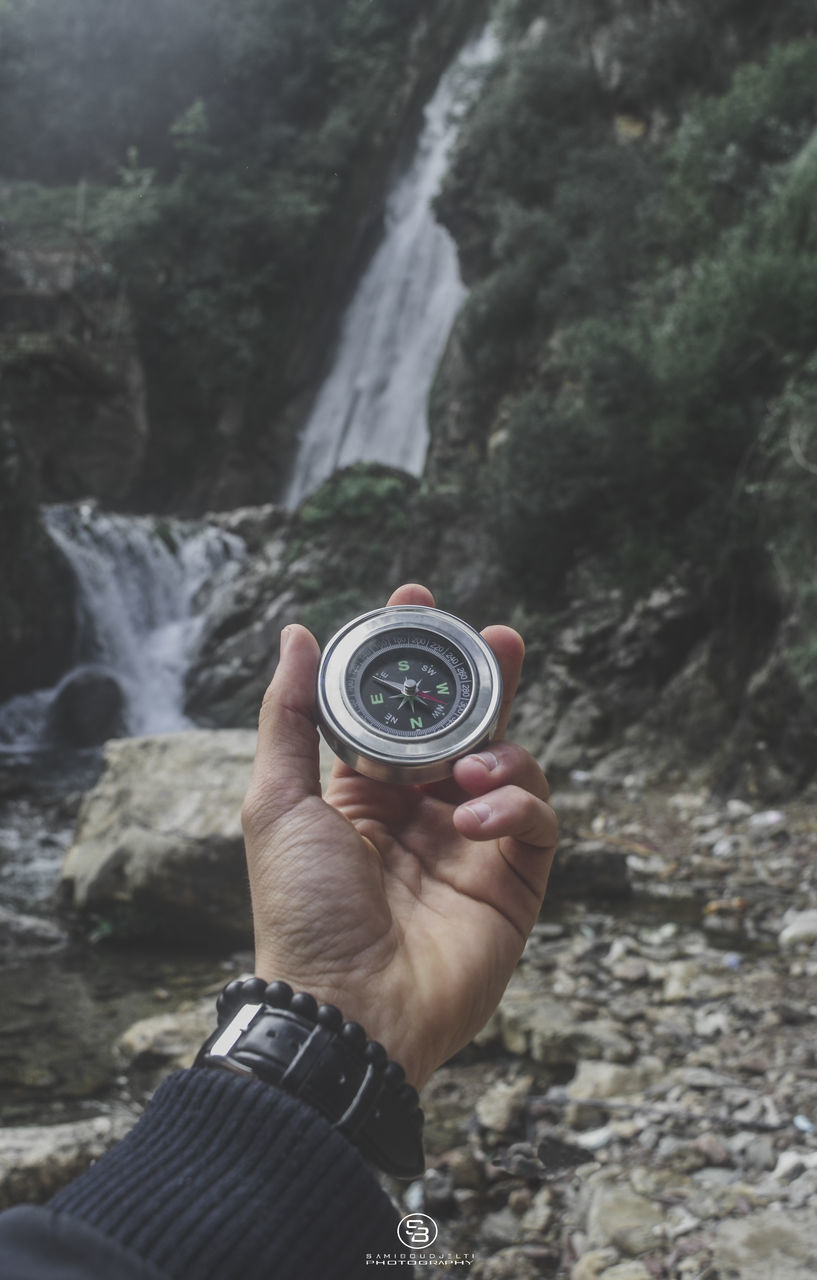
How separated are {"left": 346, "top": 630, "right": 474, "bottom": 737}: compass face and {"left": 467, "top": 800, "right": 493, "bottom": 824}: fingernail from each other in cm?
20

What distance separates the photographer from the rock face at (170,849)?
4426 millimetres

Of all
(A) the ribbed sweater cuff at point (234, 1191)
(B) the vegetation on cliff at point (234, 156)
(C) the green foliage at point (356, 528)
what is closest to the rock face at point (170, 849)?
(A) the ribbed sweater cuff at point (234, 1191)

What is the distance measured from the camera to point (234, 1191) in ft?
2.85

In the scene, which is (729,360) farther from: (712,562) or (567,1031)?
(567,1031)

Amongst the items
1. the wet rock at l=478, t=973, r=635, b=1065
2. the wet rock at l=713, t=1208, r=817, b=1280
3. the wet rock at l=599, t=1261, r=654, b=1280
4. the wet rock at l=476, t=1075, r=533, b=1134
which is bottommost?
the wet rock at l=478, t=973, r=635, b=1065

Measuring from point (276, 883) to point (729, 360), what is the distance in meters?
7.63

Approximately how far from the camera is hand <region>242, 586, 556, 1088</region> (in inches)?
49.0

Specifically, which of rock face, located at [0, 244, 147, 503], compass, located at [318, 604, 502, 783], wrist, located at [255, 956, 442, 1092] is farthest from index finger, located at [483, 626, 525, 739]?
rock face, located at [0, 244, 147, 503]

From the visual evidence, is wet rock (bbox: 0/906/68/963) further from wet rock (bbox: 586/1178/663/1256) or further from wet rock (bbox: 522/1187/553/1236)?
wet rock (bbox: 586/1178/663/1256)

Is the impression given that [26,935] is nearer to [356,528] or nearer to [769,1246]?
[769,1246]

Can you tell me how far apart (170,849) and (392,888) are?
332 centimetres

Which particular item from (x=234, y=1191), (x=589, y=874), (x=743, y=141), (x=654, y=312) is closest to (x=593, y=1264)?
(x=234, y=1191)

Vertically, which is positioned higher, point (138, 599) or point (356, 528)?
point (356, 528)

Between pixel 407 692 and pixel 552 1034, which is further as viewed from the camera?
pixel 552 1034
